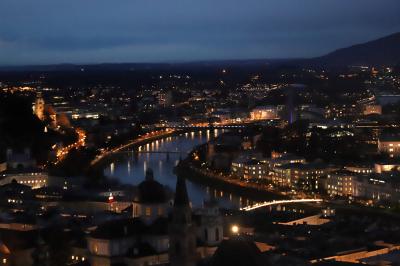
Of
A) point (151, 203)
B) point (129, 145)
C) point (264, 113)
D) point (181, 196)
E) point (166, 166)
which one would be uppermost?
point (181, 196)

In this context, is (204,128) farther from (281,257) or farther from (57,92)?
(281,257)

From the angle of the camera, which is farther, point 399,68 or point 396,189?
point 399,68

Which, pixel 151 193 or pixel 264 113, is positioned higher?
pixel 151 193

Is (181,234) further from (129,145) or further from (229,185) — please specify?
(129,145)

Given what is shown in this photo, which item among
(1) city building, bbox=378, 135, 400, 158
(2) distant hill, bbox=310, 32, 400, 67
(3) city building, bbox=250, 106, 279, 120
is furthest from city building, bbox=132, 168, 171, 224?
(2) distant hill, bbox=310, 32, 400, 67

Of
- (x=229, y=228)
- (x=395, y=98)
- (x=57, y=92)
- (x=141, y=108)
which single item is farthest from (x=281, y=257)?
(x=57, y=92)

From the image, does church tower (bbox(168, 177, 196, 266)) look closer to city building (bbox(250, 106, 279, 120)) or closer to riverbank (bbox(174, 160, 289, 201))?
riverbank (bbox(174, 160, 289, 201))

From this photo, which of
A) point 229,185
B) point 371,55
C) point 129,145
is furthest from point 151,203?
point 371,55

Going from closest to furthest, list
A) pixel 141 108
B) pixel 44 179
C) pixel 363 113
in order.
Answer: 1. pixel 44 179
2. pixel 363 113
3. pixel 141 108
